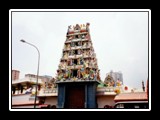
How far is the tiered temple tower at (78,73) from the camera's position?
13767 mm

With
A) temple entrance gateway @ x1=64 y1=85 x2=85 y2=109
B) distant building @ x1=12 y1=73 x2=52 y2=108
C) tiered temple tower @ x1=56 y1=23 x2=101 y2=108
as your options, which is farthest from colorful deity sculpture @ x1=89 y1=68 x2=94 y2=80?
distant building @ x1=12 y1=73 x2=52 y2=108

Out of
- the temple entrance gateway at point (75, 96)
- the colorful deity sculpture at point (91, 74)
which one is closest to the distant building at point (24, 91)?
the temple entrance gateway at point (75, 96)

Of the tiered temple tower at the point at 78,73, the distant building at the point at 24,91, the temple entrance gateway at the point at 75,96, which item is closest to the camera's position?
the tiered temple tower at the point at 78,73

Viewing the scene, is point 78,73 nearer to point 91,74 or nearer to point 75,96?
point 91,74

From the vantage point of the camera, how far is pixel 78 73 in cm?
1428

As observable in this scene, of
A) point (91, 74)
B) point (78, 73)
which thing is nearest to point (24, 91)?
point (78, 73)

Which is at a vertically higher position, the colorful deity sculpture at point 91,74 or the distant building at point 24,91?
the colorful deity sculpture at point 91,74

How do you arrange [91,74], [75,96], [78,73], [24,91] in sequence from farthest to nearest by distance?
1. [24,91]
2. [78,73]
3. [75,96]
4. [91,74]

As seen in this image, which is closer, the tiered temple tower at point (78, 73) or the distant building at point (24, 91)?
the tiered temple tower at point (78, 73)

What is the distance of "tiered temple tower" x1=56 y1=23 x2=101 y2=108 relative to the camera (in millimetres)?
13767

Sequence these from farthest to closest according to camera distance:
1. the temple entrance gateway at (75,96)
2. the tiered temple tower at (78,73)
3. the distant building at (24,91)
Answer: the distant building at (24,91), the temple entrance gateway at (75,96), the tiered temple tower at (78,73)

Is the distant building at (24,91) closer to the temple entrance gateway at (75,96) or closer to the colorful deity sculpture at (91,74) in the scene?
the temple entrance gateway at (75,96)

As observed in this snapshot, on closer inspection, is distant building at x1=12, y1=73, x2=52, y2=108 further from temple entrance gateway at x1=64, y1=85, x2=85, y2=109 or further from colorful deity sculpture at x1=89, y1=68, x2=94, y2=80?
colorful deity sculpture at x1=89, y1=68, x2=94, y2=80
